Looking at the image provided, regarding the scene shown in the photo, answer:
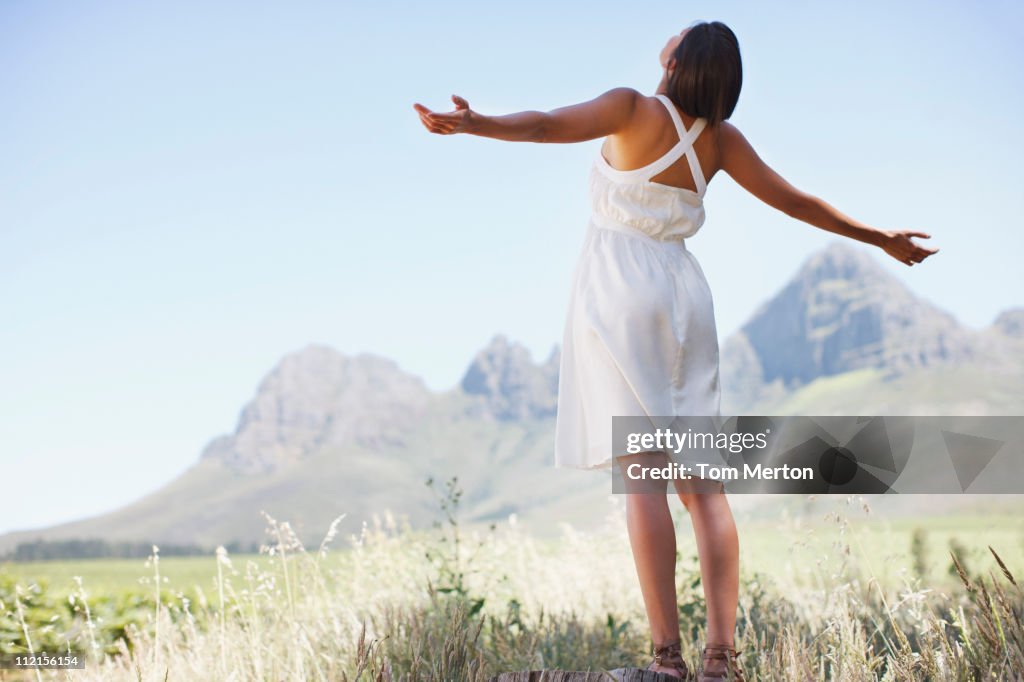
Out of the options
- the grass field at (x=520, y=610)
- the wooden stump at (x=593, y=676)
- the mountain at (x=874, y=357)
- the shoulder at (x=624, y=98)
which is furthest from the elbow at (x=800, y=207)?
the mountain at (x=874, y=357)

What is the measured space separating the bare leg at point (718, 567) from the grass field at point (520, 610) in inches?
5.8

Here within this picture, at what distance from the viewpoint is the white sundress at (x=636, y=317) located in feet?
8.29

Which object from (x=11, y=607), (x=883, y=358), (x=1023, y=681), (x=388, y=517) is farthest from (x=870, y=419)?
(x=883, y=358)

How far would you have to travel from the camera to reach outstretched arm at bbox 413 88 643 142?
2.28 metres

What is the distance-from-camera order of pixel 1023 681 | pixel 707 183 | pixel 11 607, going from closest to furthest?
pixel 1023 681 → pixel 707 183 → pixel 11 607

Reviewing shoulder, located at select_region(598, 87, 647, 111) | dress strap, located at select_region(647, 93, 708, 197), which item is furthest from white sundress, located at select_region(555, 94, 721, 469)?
shoulder, located at select_region(598, 87, 647, 111)

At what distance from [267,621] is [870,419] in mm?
3306

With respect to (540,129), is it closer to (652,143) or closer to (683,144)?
(652,143)

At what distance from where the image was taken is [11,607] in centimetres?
534

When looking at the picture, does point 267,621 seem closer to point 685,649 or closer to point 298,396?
point 685,649

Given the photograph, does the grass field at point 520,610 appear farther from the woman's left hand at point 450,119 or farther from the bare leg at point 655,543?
the woman's left hand at point 450,119

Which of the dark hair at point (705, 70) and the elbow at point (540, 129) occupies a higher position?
the dark hair at point (705, 70)

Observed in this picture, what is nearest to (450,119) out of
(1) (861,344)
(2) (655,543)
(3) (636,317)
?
(3) (636,317)

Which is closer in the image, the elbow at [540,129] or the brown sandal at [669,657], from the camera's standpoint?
the elbow at [540,129]
